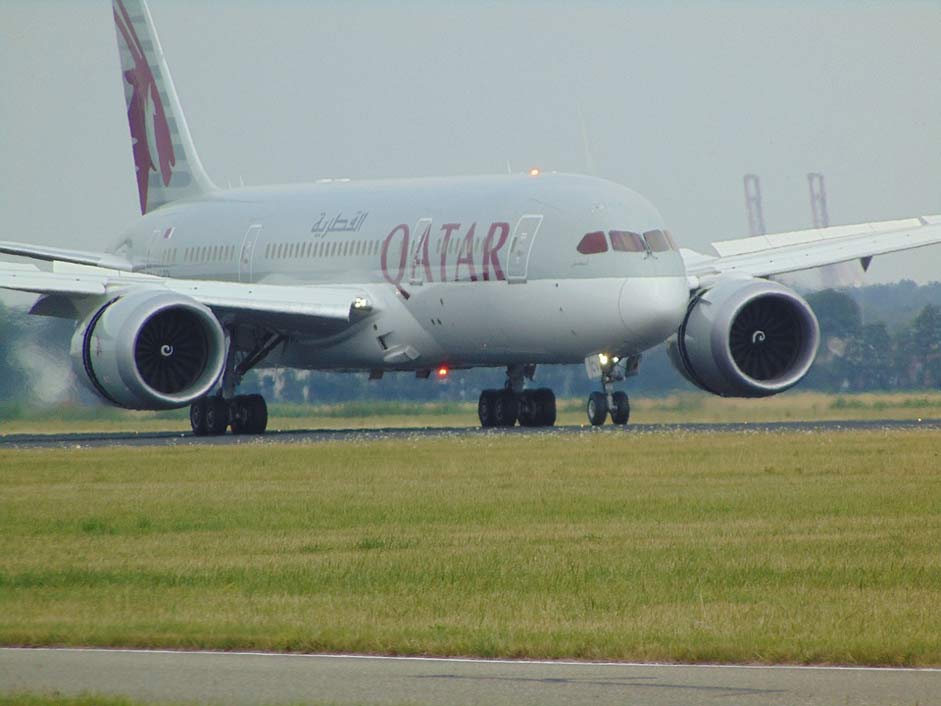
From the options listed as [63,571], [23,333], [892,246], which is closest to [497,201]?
[892,246]

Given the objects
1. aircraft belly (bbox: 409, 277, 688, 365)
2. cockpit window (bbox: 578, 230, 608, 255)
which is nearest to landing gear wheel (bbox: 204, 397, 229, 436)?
aircraft belly (bbox: 409, 277, 688, 365)

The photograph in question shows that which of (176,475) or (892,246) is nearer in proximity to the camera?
(176,475)

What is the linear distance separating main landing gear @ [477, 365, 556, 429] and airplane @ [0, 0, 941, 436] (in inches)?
1.4

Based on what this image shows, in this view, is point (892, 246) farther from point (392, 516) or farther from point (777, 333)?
point (392, 516)

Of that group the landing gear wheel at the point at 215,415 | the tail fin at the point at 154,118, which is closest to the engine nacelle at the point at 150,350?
the landing gear wheel at the point at 215,415

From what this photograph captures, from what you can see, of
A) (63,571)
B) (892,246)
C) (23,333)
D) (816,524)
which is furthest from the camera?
(23,333)

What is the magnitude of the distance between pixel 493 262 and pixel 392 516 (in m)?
16.5

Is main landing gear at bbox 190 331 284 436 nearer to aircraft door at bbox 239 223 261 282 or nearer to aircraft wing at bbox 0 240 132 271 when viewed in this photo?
aircraft door at bbox 239 223 261 282

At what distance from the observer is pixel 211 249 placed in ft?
143

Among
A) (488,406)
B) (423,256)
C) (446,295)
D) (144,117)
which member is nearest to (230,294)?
(423,256)

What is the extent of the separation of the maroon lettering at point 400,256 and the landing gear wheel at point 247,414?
3.30 m

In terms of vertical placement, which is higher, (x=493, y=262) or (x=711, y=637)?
(x=493, y=262)

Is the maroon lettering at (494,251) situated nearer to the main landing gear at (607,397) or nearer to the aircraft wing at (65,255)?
the main landing gear at (607,397)

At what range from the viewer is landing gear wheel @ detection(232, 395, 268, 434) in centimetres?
3922
